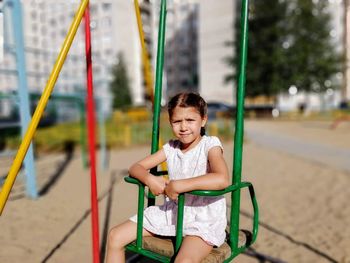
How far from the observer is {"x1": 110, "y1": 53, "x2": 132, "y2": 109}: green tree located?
33188 millimetres

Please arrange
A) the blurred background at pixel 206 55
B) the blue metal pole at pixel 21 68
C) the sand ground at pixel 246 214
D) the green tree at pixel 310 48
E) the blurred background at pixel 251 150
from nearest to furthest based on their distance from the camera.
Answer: the sand ground at pixel 246 214 → the blurred background at pixel 251 150 → the blue metal pole at pixel 21 68 → the blurred background at pixel 206 55 → the green tree at pixel 310 48

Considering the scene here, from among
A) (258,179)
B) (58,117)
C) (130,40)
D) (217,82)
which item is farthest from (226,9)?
(258,179)

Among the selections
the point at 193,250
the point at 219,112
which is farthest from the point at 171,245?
the point at 219,112

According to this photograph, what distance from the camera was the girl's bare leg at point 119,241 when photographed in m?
1.78

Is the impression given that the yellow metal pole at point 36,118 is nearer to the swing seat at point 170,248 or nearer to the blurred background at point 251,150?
the swing seat at point 170,248

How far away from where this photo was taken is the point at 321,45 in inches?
924

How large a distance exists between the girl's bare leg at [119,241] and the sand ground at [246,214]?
3.48ft

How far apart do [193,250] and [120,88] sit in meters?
32.8

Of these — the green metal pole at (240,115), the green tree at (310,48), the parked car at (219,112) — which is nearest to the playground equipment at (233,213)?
the green metal pole at (240,115)

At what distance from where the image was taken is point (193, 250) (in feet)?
5.16

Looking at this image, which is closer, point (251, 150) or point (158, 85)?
point (158, 85)

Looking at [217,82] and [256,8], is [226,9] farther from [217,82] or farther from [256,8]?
[256,8]

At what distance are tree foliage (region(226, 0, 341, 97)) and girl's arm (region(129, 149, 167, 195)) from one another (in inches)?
880

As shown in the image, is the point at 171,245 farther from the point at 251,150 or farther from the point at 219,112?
the point at 219,112
